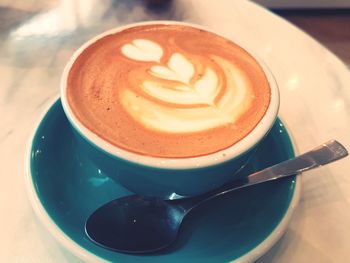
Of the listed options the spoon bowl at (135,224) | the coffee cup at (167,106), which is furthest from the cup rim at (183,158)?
the spoon bowl at (135,224)

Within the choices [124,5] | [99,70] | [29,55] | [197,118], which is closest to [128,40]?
[99,70]

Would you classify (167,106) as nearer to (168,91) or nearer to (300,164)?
(168,91)

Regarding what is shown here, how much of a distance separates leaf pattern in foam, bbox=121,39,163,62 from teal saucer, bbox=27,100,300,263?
0.16m

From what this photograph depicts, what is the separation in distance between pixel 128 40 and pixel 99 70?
0.09m

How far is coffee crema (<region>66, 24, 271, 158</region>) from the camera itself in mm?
575

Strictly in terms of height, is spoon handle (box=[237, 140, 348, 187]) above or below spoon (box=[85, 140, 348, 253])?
above

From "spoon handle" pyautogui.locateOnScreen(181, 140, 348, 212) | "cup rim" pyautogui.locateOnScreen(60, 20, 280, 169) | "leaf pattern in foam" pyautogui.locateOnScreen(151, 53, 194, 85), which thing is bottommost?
"spoon handle" pyautogui.locateOnScreen(181, 140, 348, 212)

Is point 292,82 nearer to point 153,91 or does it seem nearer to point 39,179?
point 153,91

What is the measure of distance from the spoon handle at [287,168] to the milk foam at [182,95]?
11 centimetres

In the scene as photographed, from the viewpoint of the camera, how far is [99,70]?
672 millimetres

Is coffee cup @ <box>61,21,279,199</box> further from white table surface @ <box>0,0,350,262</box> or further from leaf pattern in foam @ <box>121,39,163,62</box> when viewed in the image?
white table surface @ <box>0,0,350,262</box>

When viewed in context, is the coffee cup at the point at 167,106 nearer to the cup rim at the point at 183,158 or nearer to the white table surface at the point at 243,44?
the cup rim at the point at 183,158

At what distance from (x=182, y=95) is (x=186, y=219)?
18cm

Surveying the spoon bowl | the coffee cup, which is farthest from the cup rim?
the spoon bowl
